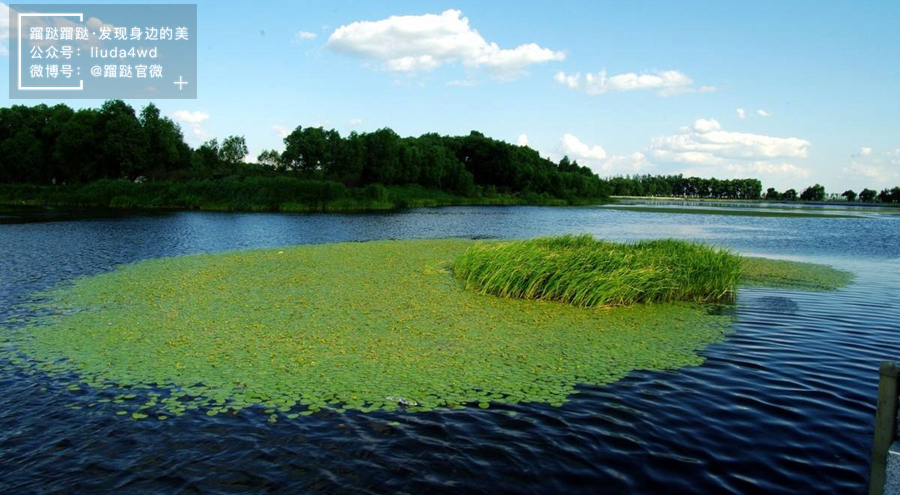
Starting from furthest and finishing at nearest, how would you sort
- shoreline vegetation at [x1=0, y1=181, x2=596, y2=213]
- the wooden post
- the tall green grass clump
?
shoreline vegetation at [x1=0, y1=181, x2=596, y2=213] < the tall green grass clump < the wooden post

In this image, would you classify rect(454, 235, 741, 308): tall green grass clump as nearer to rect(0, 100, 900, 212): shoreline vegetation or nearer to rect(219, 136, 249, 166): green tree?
rect(0, 100, 900, 212): shoreline vegetation

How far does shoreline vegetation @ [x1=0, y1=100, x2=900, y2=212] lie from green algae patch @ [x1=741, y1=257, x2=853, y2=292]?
50.0m

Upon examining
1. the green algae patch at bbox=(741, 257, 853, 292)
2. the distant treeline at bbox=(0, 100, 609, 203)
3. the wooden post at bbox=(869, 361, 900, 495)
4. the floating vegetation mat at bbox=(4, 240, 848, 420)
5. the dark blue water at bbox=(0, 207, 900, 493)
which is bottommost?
the dark blue water at bbox=(0, 207, 900, 493)

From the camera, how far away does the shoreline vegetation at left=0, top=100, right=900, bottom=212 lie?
65.8 meters

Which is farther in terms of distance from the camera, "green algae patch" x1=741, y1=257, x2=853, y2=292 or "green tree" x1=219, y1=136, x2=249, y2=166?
"green tree" x1=219, y1=136, x2=249, y2=166

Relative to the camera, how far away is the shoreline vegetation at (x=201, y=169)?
216 feet

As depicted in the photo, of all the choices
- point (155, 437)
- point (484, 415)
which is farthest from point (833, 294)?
point (155, 437)

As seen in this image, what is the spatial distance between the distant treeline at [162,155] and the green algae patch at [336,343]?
64775 millimetres

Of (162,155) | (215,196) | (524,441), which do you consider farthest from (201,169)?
(524,441)

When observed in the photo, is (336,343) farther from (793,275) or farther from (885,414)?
(793,275)

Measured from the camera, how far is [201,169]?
277 feet

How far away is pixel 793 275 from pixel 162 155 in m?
82.9

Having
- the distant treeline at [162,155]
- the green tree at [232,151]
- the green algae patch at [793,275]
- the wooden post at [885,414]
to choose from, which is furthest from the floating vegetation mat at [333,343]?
the green tree at [232,151]

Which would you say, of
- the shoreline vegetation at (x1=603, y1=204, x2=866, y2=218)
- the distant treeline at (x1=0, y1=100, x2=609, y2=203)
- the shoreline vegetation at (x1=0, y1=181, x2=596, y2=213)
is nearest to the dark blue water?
the shoreline vegetation at (x1=0, y1=181, x2=596, y2=213)
